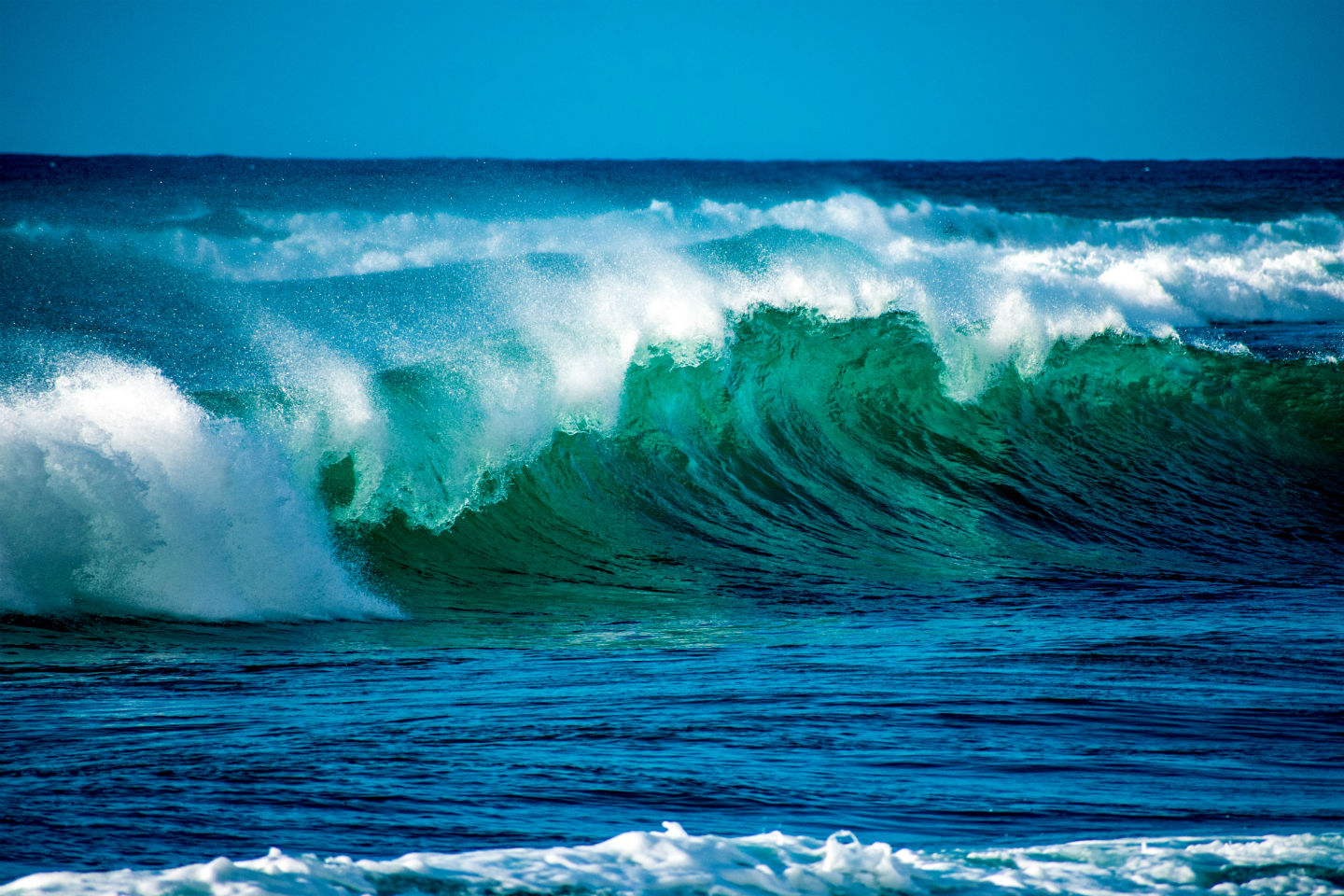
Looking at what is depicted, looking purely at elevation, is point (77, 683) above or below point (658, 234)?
below

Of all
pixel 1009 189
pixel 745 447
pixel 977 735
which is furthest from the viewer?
pixel 1009 189

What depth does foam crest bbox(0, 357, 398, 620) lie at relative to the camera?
6371 millimetres

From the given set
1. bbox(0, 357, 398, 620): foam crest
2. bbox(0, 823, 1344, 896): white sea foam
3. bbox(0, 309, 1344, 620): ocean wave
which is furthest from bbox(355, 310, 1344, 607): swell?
bbox(0, 823, 1344, 896): white sea foam

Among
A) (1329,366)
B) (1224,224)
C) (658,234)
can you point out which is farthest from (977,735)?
(1224,224)

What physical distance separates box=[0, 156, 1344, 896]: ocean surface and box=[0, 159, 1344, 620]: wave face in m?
0.04

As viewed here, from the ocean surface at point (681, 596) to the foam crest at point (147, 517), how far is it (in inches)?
0.8

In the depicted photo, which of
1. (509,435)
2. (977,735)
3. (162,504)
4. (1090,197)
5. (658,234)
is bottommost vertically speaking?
(977,735)

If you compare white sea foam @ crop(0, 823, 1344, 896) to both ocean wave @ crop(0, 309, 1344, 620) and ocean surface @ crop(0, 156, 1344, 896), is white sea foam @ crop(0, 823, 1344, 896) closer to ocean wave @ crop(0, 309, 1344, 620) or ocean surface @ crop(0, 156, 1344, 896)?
ocean surface @ crop(0, 156, 1344, 896)

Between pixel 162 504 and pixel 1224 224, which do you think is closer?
pixel 162 504

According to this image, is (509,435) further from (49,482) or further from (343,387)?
(49,482)

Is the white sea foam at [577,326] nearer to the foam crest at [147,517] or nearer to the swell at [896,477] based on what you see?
the swell at [896,477]

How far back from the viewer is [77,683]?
5.21 m

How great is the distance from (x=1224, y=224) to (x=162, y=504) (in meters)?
32.9

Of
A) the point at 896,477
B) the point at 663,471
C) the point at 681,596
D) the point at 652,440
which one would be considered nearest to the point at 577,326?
the point at 652,440
